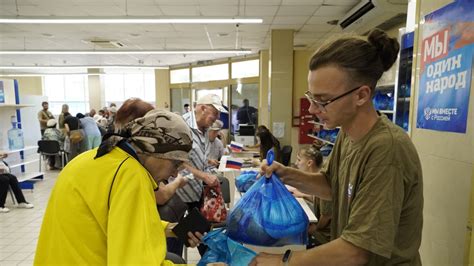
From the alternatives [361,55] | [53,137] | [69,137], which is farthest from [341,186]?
[53,137]

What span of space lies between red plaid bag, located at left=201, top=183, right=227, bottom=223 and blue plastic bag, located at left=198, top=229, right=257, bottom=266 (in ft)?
2.64

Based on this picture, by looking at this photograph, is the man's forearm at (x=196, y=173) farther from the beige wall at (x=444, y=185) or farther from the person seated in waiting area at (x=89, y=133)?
the person seated in waiting area at (x=89, y=133)

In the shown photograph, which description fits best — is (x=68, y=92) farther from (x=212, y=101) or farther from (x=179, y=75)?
(x=212, y=101)

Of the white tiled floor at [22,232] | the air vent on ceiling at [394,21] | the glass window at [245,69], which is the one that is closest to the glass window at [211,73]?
the glass window at [245,69]

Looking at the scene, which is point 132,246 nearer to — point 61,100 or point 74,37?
point 74,37

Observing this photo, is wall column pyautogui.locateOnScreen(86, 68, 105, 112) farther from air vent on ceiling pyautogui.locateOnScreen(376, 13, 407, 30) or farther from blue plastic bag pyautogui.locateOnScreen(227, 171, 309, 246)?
blue plastic bag pyautogui.locateOnScreen(227, 171, 309, 246)

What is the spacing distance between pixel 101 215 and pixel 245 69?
9294 millimetres

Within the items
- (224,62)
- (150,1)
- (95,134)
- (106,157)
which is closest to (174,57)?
(224,62)

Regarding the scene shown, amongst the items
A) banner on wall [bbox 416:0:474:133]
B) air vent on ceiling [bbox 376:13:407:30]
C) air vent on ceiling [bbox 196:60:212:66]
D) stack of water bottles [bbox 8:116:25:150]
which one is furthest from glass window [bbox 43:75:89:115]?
banner on wall [bbox 416:0:474:133]

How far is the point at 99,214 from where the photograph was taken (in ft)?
2.99

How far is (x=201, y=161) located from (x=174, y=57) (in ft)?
27.9

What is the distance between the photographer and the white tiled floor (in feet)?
10.8

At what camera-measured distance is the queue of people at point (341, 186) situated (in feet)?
2.84

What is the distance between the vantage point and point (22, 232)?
13.0ft
